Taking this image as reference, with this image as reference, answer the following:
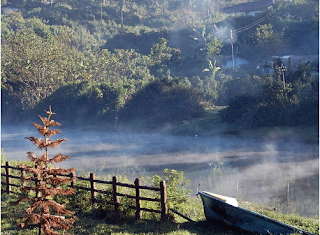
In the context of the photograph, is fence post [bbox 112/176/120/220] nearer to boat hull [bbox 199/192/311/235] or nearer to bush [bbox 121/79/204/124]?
boat hull [bbox 199/192/311/235]

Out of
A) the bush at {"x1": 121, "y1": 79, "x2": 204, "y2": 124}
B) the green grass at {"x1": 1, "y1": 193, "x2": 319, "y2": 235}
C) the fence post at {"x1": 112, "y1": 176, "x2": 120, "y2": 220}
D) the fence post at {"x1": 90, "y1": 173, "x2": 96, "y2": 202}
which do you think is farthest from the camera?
the bush at {"x1": 121, "y1": 79, "x2": 204, "y2": 124}

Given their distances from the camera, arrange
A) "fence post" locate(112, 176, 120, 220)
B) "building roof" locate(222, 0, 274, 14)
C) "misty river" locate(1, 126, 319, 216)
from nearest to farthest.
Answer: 1. "fence post" locate(112, 176, 120, 220)
2. "misty river" locate(1, 126, 319, 216)
3. "building roof" locate(222, 0, 274, 14)

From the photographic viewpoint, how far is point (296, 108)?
122ft

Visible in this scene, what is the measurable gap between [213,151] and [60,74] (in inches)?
1122

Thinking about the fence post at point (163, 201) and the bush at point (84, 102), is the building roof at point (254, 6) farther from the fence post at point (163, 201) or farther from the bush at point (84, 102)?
the fence post at point (163, 201)

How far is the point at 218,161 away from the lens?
102ft

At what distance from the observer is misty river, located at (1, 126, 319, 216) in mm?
22439

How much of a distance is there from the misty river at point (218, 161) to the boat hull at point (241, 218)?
4.31m

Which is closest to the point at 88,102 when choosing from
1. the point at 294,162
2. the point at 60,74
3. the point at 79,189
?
the point at 60,74

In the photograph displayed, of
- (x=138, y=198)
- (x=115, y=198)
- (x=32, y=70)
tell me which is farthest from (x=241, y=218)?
(x=32, y=70)

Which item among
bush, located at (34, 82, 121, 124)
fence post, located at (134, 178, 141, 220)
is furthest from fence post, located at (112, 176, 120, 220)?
bush, located at (34, 82, 121, 124)

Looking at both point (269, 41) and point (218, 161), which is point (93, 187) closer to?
point (218, 161)

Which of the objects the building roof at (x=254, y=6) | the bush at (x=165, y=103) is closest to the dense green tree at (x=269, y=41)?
the bush at (x=165, y=103)

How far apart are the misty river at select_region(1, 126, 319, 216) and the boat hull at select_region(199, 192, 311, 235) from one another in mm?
4310
